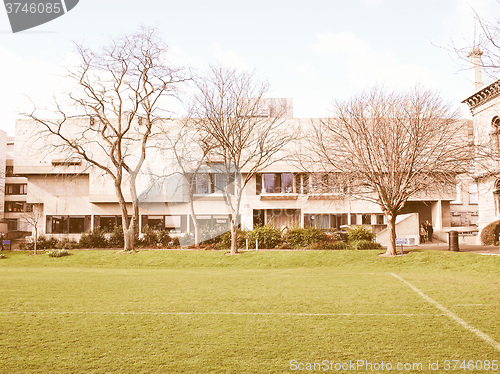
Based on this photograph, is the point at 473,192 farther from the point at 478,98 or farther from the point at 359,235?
the point at 359,235

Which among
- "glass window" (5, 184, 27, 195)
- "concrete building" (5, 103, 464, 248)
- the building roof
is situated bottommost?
"concrete building" (5, 103, 464, 248)

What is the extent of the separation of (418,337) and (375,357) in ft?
5.05

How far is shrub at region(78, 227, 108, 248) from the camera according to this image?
36562 millimetres

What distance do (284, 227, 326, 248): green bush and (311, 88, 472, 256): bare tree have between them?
6826 millimetres

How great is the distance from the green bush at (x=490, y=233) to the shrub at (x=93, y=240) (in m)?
27.8

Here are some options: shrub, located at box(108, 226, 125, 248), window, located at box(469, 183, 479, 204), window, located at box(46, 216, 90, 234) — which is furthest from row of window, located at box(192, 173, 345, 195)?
window, located at box(469, 183, 479, 204)

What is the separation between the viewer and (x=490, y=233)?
32.7 meters

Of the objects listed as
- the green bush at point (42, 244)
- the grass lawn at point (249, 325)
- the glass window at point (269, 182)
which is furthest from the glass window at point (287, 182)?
the grass lawn at point (249, 325)

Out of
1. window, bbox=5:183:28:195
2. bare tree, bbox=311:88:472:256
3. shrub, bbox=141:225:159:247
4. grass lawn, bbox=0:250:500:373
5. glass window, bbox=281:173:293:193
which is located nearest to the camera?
grass lawn, bbox=0:250:500:373

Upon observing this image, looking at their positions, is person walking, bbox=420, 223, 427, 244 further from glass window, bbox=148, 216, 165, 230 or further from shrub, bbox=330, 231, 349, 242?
glass window, bbox=148, 216, 165, 230

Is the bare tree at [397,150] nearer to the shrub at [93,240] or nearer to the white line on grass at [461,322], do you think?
the white line on grass at [461,322]

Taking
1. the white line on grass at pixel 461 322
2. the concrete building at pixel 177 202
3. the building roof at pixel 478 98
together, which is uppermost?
the building roof at pixel 478 98

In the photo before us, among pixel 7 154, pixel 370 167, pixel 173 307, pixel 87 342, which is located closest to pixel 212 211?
pixel 370 167

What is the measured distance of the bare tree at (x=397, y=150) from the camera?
24.3 metres
